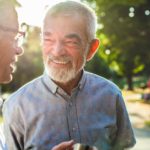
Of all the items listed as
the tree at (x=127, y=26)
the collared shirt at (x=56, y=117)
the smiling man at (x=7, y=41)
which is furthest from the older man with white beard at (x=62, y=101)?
the tree at (x=127, y=26)

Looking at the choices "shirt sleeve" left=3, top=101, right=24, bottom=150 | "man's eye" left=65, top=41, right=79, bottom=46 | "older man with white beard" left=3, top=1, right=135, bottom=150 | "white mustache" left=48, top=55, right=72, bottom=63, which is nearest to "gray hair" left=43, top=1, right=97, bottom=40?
"older man with white beard" left=3, top=1, right=135, bottom=150

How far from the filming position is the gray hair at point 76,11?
3033 mm

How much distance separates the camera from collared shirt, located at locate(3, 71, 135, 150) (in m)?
2.95

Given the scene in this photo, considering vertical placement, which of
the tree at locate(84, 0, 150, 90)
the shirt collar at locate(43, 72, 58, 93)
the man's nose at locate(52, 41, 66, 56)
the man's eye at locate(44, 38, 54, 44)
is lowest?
the tree at locate(84, 0, 150, 90)

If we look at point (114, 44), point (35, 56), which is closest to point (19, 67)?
point (35, 56)

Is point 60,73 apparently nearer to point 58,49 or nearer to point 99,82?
point 58,49

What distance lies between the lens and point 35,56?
50.7 m

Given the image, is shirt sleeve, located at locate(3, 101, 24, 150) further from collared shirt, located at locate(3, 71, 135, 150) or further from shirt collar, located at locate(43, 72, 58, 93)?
shirt collar, located at locate(43, 72, 58, 93)

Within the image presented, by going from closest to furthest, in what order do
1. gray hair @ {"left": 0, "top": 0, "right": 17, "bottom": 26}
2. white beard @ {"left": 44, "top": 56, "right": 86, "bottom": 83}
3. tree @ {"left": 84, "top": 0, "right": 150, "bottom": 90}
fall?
1. gray hair @ {"left": 0, "top": 0, "right": 17, "bottom": 26}
2. white beard @ {"left": 44, "top": 56, "right": 86, "bottom": 83}
3. tree @ {"left": 84, "top": 0, "right": 150, "bottom": 90}

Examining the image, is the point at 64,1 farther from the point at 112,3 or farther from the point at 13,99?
the point at 112,3

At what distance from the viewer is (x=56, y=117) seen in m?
2.99

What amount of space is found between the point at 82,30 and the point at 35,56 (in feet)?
157

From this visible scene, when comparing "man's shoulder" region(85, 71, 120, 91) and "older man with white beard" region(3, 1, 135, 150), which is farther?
"man's shoulder" region(85, 71, 120, 91)

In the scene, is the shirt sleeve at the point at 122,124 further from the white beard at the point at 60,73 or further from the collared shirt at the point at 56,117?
the white beard at the point at 60,73
